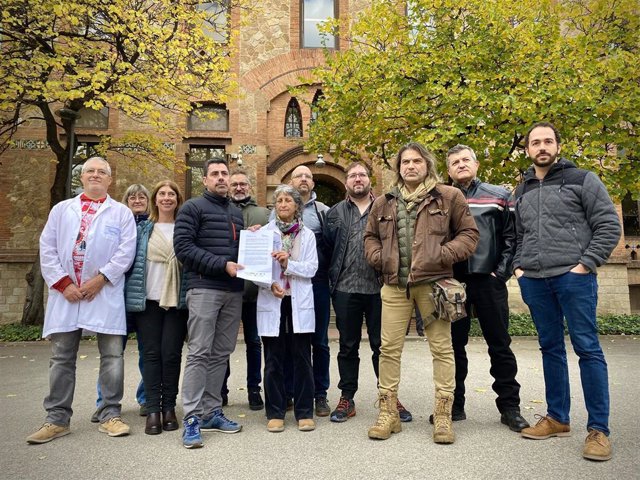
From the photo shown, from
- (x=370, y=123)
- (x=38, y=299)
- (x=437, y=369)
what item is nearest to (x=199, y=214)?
(x=437, y=369)

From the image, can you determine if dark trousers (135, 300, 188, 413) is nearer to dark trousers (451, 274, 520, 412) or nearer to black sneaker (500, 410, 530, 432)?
dark trousers (451, 274, 520, 412)

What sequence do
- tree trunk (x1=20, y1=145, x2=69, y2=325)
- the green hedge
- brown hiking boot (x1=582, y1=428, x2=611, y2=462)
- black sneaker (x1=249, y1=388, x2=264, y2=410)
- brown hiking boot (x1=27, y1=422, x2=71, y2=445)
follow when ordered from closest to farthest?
1. brown hiking boot (x1=582, y1=428, x2=611, y2=462)
2. brown hiking boot (x1=27, y1=422, x2=71, y2=445)
3. black sneaker (x1=249, y1=388, x2=264, y2=410)
4. the green hedge
5. tree trunk (x1=20, y1=145, x2=69, y2=325)

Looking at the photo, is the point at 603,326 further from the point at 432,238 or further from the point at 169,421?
the point at 169,421

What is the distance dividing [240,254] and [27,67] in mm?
8666

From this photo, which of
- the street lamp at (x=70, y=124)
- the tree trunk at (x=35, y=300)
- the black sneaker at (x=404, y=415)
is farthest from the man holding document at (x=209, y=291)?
the tree trunk at (x=35, y=300)

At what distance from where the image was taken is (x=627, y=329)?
40.0 feet

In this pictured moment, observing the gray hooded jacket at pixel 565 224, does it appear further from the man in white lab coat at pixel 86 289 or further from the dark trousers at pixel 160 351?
the man in white lab coat at pixel 86 289

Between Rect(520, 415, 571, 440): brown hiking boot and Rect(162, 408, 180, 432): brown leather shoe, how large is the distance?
297 cm

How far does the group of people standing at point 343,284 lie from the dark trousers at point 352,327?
14 mm

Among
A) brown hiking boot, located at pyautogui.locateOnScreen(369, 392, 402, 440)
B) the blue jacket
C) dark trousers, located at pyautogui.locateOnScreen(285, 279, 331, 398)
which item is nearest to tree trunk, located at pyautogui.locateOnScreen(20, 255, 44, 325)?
the blue jacket

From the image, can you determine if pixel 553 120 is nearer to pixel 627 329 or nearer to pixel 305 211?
pixel 627 329

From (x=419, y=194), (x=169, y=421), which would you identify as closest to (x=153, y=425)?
(x=169, y=421)

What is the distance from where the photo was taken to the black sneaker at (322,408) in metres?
4.72

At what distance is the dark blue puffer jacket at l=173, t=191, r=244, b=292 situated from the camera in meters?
4.11
